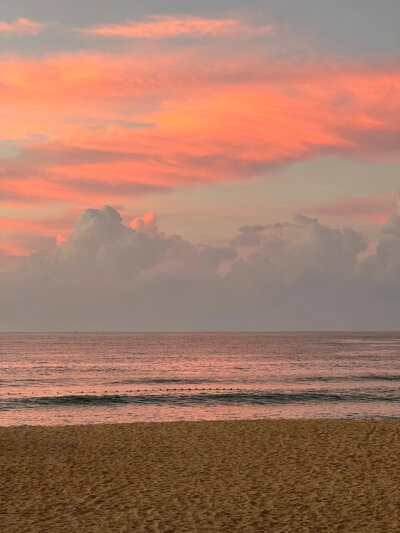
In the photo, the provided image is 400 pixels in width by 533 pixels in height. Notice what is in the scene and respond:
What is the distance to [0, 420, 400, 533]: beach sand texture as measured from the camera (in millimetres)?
12953

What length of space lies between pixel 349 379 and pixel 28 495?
55149 mm

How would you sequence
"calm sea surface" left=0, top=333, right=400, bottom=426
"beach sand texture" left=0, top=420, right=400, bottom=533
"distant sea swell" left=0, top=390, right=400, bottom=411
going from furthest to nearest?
"distant sea swell" left=0, top=390, right=400, bottom=411 < "calm sea surface" left=0, top=333, right=400, bottom=426 < "beach sand texture" left=0, top=420, right=400, bottom=533

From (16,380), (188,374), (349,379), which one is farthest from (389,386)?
(16,380)

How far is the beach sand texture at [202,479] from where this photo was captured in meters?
13.0

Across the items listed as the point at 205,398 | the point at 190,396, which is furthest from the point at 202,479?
the point at 190,396

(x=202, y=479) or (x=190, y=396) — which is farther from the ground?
(x=202, y=479)

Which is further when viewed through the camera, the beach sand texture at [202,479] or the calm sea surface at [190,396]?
the calm sea surface at [190,396]

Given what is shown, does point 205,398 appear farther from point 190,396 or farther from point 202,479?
point 202,479

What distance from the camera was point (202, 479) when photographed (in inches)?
660

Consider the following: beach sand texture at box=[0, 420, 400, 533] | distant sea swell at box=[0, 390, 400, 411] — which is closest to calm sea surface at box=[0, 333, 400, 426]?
distant sea swell at box=[0, 390, 400, 411]

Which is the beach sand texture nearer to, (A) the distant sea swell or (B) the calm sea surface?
(B) the calm sea surface

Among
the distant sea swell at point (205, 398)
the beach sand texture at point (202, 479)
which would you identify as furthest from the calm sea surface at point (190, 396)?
the beach sand texture at point (202, 479)

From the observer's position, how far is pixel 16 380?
6525 centimetres

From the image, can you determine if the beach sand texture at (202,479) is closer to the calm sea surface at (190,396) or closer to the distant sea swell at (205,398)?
the calm sea surface at (190,396)
